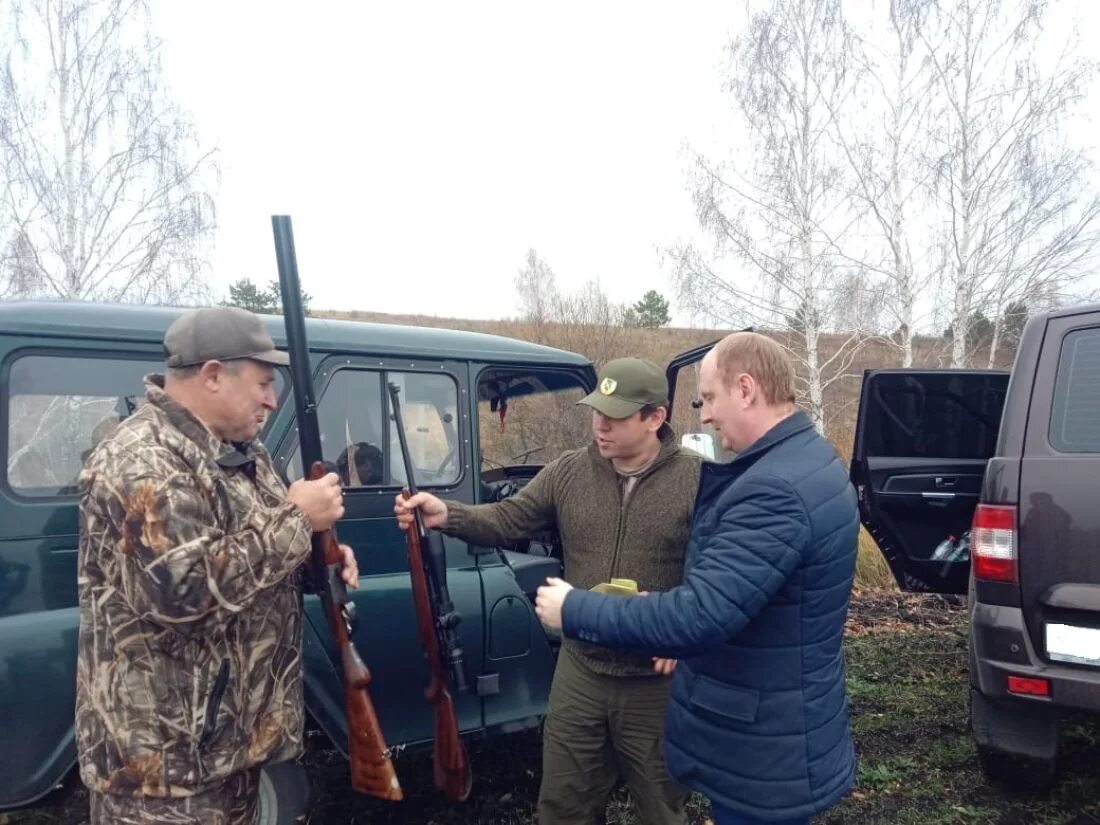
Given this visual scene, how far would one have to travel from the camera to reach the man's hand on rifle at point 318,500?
6.31ft

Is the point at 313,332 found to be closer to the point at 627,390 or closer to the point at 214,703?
the point at 627,390

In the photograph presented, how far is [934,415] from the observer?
4.39m

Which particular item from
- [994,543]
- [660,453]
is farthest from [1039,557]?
[660,453]

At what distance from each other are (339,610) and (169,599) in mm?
629

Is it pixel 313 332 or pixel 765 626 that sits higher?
pixel 313 332

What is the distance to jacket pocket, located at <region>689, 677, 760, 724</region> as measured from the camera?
70.9 inches

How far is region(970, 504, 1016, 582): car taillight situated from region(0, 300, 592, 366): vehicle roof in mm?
1782

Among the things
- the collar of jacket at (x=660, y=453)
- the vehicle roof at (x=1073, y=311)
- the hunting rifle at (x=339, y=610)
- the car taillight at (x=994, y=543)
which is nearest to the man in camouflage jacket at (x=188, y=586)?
the hunting rifle at (x=339, y=610)

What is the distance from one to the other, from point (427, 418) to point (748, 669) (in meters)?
1.86

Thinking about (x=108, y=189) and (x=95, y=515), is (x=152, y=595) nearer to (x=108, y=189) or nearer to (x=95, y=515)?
(x=95, y=515)

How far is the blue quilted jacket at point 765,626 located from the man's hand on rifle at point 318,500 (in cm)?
64

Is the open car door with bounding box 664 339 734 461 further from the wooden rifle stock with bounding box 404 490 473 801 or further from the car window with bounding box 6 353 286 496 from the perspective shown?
the car window with bounding box 6 353 286 496

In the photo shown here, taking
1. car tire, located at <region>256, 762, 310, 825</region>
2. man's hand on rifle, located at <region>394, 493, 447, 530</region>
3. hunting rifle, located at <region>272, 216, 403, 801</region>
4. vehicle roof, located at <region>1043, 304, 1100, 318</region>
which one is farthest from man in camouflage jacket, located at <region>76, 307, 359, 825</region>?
vehicle roof, located at <region>1043, 304, 1100, 318</region>

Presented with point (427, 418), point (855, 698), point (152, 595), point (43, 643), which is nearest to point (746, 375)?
point (152, 595)
